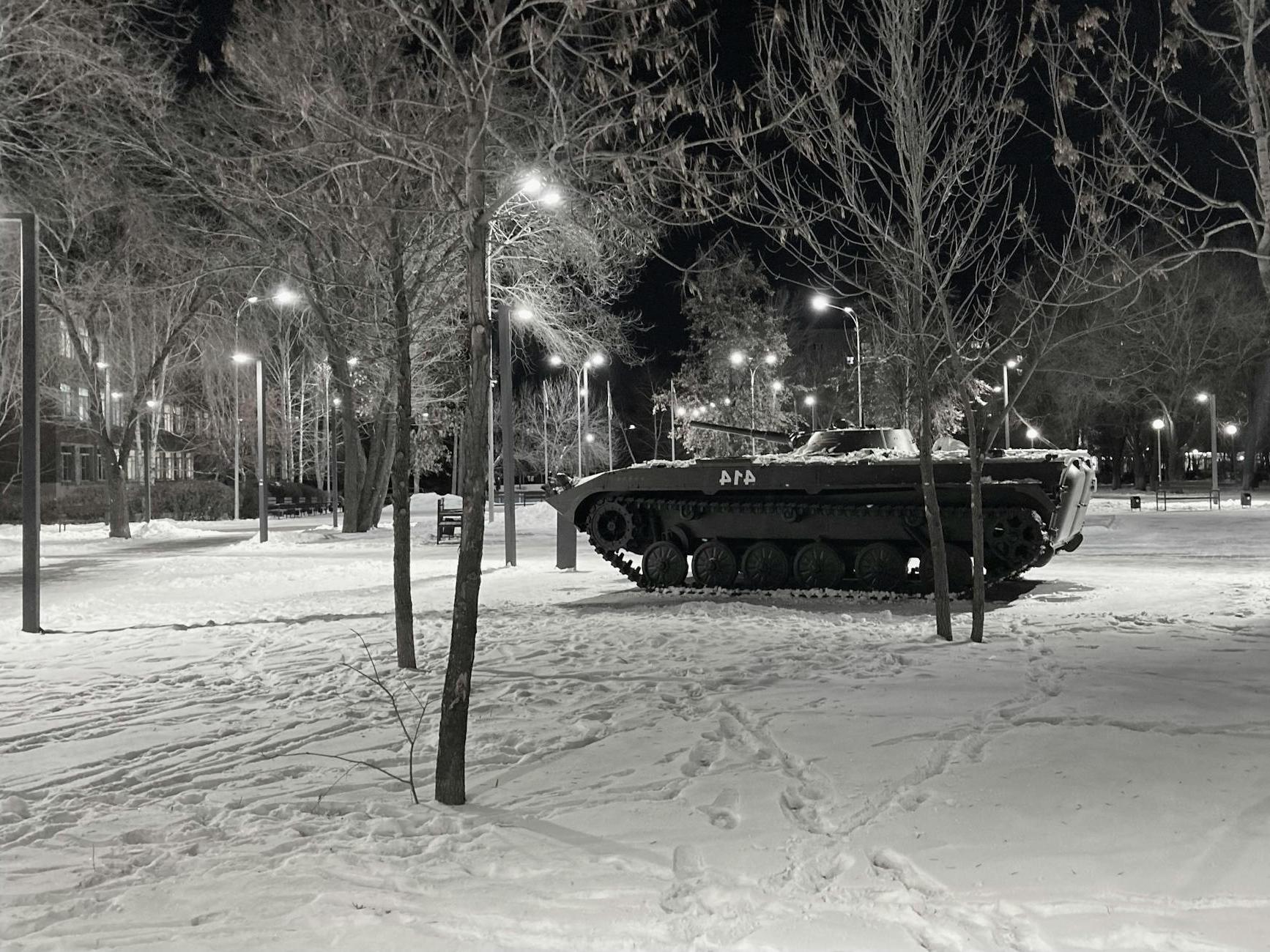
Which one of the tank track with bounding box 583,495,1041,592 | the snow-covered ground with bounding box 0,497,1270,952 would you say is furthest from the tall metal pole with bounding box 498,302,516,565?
the snow-covered ground with bounding box 0,497,1270,952

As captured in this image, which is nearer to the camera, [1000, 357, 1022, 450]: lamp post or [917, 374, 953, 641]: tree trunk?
[917, 374, 953, 641]: tree trunk

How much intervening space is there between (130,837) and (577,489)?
35.2ft

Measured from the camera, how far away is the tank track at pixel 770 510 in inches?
523

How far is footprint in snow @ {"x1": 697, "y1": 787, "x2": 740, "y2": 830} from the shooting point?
16.0ft

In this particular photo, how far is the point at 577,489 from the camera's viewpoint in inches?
606

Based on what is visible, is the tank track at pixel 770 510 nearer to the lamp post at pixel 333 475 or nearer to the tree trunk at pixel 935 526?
the tree trunk at pixel 935 526

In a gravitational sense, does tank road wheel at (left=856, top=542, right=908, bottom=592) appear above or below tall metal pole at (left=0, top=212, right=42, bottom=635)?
below

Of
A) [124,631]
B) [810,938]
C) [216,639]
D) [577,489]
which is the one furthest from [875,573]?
[810,938]

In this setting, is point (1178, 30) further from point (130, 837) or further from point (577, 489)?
point (130, 837)

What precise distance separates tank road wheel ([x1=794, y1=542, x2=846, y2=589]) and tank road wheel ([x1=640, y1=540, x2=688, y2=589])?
61.5 inches

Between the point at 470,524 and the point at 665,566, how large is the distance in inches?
374

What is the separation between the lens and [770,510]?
47.2ft

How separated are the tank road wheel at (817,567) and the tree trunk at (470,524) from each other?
9.14m

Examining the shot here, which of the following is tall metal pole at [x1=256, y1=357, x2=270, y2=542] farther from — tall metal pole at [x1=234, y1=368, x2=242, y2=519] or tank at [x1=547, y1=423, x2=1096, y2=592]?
tank at [x1=547, y1=423, x2=1096, y2=592]
